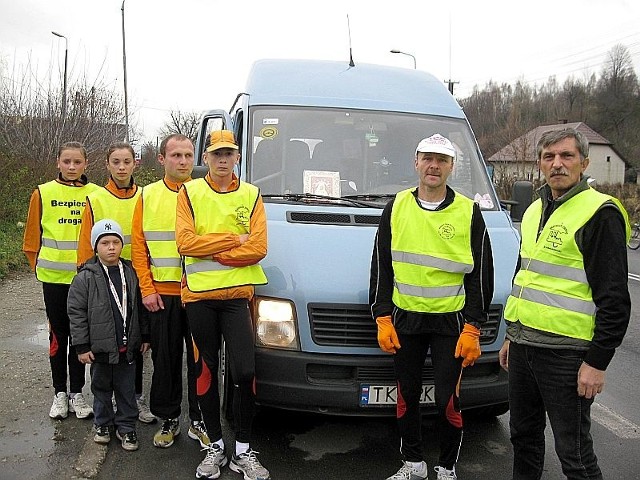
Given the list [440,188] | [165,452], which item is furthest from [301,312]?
[165,452]

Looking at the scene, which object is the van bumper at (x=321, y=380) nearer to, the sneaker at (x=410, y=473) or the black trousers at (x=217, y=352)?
the black trousers at (x=217, y=352)

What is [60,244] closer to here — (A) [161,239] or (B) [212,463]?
(A) [161,239]

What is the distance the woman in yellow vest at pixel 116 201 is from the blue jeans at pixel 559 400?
259 cm

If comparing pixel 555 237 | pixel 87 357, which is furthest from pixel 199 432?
pixel 555 237

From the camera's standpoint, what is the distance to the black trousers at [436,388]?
11.8 feet

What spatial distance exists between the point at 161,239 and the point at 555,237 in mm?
2373

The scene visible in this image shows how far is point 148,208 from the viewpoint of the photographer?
412cm

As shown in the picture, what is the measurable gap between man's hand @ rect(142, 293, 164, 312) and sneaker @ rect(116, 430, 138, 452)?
2.88ft

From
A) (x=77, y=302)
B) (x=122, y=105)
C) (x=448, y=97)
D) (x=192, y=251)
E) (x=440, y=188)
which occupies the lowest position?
(x=77, y=302)

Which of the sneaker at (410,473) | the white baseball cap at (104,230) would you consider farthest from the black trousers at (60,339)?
the sneaker at (410,473)

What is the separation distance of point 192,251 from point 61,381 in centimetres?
184

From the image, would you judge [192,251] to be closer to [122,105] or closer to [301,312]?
[301,312]

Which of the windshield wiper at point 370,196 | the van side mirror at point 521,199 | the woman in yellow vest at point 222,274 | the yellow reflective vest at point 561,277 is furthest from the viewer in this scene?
the van side mirror at point 521,199

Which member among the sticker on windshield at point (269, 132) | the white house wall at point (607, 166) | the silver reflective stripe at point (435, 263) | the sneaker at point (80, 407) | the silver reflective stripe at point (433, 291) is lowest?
the sneaker at point (80, 407)
